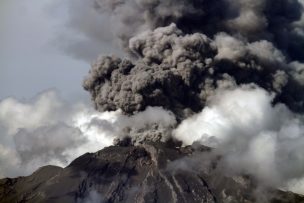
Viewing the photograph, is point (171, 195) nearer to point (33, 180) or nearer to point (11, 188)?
point (33, 180)

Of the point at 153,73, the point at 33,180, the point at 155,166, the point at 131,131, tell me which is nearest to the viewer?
the point at 153,73

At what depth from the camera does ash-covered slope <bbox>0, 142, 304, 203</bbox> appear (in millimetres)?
47781

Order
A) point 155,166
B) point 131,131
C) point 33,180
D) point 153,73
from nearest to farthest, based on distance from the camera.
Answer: point 153,73, point 131,131, point 155,166, point 33,180

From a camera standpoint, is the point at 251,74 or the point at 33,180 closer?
the point at 251,74

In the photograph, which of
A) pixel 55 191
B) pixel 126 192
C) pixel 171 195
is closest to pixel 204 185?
pixel 171 195

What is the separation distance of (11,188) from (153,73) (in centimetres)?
2518

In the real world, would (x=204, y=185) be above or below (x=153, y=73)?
below

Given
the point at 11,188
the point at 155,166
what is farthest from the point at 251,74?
the point at 11,188

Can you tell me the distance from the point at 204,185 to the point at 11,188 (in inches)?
930

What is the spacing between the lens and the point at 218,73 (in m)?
47.1

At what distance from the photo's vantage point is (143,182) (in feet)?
163

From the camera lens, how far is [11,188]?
5856 cm

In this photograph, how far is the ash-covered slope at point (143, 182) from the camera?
4778 centimetres

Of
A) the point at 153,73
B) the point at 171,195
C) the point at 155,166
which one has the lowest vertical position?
the point at 171,195
